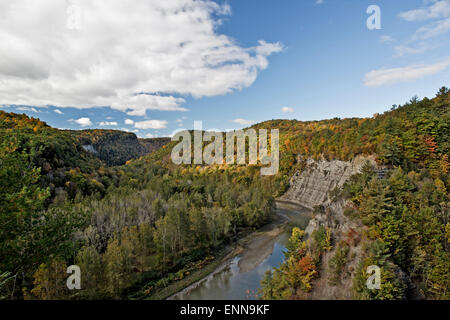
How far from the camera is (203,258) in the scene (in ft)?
129

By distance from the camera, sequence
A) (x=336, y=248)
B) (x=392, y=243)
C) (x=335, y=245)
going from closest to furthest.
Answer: (x=392, y=243), (x=336, y=248), (x=335, y=245)

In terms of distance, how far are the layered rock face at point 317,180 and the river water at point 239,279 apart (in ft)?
89.1

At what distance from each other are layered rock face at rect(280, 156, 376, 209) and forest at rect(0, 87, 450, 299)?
22.3 feet

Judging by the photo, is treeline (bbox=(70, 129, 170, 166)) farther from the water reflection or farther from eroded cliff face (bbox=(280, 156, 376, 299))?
eroded cliff face (bbox=(280, 156, 376, 299))

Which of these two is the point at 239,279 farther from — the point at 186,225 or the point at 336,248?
the point at 336,248

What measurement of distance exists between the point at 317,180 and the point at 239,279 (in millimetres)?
57758

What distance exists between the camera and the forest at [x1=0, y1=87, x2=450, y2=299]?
10.2 meters

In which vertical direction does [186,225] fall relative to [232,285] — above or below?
above

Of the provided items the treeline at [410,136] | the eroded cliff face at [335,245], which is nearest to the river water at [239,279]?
the eroded cliff face at [335,245]

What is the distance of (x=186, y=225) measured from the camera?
131ft

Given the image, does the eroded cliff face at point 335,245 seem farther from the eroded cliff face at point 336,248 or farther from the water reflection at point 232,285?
the water reflection at point 232,285

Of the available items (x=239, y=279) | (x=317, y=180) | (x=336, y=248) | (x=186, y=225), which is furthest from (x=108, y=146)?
(x=336, y=248)

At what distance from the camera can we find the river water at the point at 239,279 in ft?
96.7
